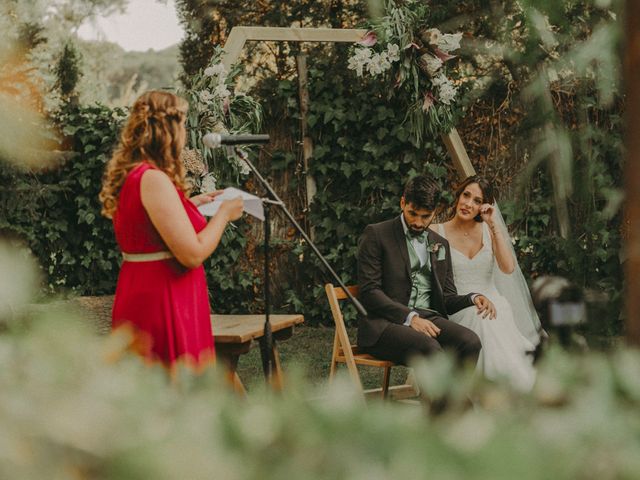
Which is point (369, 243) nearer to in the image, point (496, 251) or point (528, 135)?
point (496, 251)

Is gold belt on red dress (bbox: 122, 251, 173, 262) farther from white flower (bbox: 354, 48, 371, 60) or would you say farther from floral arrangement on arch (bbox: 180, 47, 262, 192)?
white flower (bbox: 354, 48, 371, 60)

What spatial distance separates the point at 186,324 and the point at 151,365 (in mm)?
1788

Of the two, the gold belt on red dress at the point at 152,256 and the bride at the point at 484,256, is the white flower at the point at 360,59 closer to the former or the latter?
the bride at the point at 484,256

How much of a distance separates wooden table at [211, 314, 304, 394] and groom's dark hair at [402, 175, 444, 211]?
818 mm

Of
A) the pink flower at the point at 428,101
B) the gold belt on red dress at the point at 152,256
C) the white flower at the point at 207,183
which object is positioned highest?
the pink flower at the point at 428,101

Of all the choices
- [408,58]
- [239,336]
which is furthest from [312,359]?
[239,336]

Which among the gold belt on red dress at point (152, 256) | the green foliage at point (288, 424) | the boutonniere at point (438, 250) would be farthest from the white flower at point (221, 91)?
the green foliage at point (288, 424)

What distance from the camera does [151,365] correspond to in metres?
0.79

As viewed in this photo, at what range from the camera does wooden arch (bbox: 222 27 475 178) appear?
5.20 metres

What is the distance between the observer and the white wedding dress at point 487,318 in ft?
12.6

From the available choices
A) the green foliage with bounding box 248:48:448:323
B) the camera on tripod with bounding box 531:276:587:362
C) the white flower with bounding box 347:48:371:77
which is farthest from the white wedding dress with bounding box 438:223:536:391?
the camera on tripod with bounding box 531:276:587:362

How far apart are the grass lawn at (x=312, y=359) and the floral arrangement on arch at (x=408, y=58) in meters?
1.75

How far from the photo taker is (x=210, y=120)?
5066 millimetres

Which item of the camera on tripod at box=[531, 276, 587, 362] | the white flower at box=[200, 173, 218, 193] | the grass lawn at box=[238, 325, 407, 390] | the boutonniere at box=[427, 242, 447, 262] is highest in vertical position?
the white flower at box=[200, 173, 218, 193]
